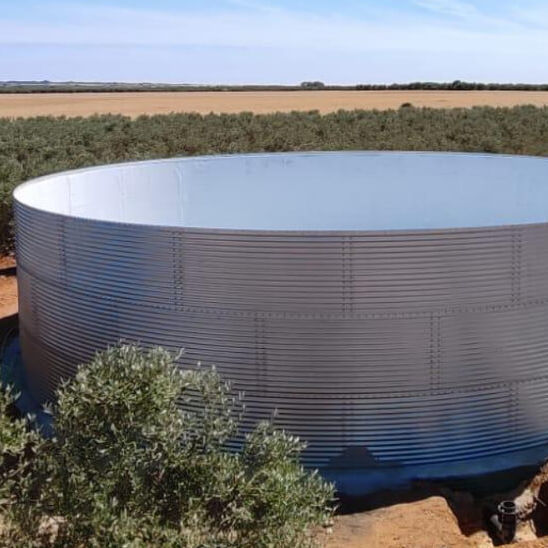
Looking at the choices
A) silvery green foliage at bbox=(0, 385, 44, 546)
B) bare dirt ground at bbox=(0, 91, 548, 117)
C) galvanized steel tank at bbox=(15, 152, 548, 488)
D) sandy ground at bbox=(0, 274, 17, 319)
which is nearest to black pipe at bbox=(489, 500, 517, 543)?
galvanized steel tank at bbox=(15, 152, 548, 488)

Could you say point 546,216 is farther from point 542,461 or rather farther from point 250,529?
point 250,529

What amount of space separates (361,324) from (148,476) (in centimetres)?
402

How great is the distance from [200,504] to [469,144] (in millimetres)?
34169

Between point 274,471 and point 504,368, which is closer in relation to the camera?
point 274,471

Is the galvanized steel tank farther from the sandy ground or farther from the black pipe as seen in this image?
the sandy ground

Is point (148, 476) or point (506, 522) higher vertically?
point (148, 476)

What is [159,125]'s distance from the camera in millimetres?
39438

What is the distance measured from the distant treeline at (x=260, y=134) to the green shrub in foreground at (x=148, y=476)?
19929mm

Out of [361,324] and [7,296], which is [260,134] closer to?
[7,296]

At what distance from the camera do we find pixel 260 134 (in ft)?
125

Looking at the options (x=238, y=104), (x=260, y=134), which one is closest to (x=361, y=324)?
(x=260, y=134)

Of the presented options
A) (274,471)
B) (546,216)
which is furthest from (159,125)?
(274,471)

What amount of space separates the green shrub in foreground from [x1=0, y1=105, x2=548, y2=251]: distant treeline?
1993cm

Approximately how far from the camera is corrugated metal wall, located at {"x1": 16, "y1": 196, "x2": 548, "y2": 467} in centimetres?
908
